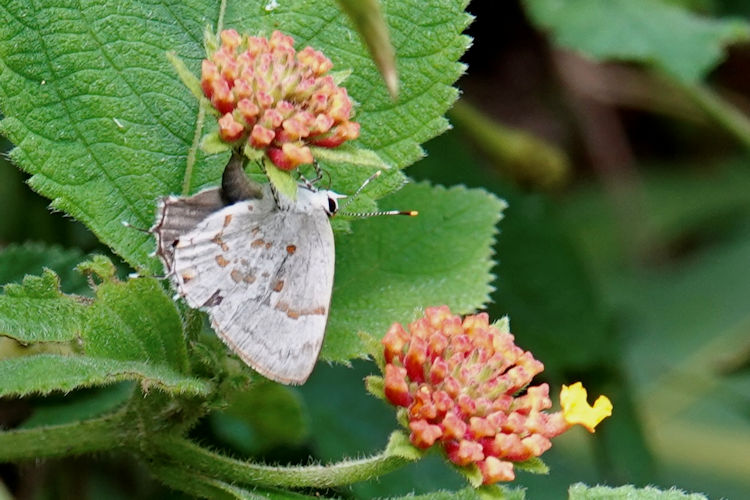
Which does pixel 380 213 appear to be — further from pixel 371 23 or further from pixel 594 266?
pixel 594 266

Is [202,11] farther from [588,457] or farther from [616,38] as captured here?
[588,457]

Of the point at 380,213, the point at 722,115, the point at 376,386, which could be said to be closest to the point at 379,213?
the point at 380,213

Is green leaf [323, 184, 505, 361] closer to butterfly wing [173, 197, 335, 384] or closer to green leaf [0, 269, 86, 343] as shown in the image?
butterfly wing [173, 197, 335, 384]

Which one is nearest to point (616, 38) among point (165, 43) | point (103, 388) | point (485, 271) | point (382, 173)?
point (485, 271)

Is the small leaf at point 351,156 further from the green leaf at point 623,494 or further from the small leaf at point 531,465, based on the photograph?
the green leaf at point 623,494

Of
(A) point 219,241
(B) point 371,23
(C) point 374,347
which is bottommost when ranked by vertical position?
(C) point 374,347
